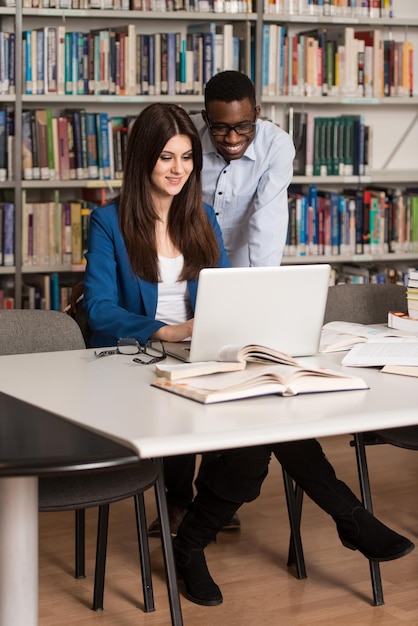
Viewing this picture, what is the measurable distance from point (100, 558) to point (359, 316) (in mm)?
1135

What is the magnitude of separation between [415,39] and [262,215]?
88.0 inches

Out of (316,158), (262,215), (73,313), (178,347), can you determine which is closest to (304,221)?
(316,158)

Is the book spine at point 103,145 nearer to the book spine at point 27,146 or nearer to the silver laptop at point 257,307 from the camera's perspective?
the book spine at point 27,146

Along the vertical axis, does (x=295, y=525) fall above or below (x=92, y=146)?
below

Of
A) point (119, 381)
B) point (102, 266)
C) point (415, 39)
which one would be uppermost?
point (415, 39)

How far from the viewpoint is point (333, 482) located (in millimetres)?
2580

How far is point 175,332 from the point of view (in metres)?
2.64

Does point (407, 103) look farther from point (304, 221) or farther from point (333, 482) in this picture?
point (333, 482)

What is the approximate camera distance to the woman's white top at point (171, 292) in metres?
2.93

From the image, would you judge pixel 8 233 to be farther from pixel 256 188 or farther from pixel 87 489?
pixel 87 489

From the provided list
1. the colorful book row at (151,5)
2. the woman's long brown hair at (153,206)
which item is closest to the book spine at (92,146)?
the colorful book row at (151,5)

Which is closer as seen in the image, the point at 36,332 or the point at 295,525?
the point at 36,332

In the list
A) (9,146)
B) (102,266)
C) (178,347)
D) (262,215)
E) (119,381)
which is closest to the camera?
(119,381)

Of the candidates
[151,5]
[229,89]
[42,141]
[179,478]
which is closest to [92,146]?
[42,141]
